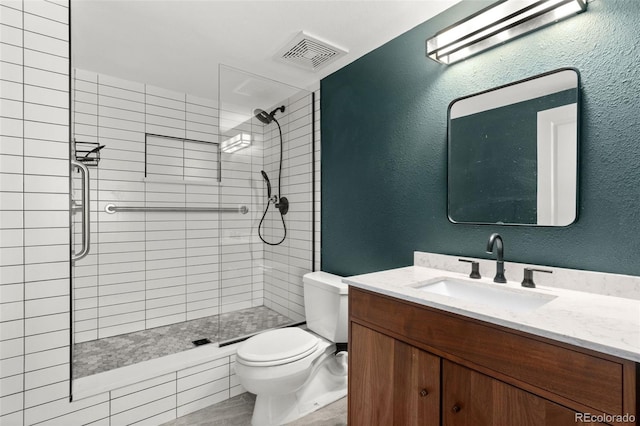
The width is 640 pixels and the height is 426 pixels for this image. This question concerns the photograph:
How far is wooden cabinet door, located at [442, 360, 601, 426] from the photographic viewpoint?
0.79 meters

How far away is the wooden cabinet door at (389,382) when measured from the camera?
1.06 metres

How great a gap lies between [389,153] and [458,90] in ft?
1.69

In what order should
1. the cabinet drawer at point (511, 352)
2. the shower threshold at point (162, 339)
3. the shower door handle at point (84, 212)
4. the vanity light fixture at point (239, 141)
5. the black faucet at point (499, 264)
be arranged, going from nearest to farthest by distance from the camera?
the cabinet drawer at point (511, 352)
the black faucet at point (499, 264)
the shower door handle at point (84, 212)
the shower threshold at point (162, 339)
the vanity light fixture at point (239, 141)

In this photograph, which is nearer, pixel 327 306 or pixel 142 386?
pixel 142 386

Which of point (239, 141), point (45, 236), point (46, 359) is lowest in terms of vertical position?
point (46, 359)

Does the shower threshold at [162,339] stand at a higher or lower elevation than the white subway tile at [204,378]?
higher

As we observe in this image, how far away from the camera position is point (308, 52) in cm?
208

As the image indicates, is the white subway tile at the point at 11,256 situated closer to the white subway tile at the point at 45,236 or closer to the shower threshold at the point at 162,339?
the white subway tile at the point at 45,236

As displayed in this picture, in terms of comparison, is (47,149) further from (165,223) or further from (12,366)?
(165,223)

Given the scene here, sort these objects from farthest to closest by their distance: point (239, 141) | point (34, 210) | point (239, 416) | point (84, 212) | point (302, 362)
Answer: point (239, 141) < point (239, 416) < point (302, 362) < point (84, 212) < point (34, 210)

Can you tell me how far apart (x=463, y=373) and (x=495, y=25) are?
1.42 m

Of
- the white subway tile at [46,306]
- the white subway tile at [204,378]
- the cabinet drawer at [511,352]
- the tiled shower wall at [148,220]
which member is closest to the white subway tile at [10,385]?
the white subway tile at [46,306]

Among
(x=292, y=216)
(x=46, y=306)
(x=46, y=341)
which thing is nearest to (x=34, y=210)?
(x=46, y=306)

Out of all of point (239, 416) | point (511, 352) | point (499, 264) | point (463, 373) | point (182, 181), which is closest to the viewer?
point (511, 352)
